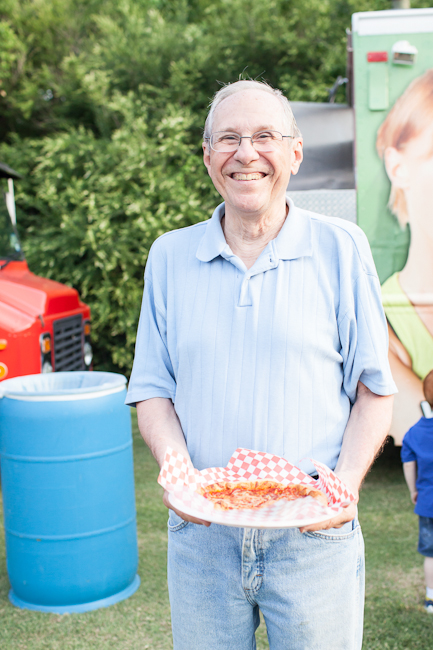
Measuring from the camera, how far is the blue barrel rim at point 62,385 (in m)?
3.10

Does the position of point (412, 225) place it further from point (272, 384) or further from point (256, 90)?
point (272, 384)

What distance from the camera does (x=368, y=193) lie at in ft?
13.9

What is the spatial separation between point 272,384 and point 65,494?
2018mm

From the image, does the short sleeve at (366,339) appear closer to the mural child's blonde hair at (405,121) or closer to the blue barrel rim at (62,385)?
the blue barrel rim at (62,385)

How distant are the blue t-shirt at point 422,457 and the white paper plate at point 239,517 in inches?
79.3

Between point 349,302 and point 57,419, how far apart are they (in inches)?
79.5

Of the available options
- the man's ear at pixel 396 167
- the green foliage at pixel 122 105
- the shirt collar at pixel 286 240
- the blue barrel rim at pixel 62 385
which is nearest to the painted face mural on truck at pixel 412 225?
the man's ear at pixel 396 167

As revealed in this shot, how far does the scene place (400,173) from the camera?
13.7ft

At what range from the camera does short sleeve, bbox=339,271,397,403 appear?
57.7 inches

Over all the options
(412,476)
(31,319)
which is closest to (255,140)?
(412,476)

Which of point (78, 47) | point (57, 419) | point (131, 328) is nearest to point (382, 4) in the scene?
point (78, 47)

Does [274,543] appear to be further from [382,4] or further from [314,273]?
[382,4]

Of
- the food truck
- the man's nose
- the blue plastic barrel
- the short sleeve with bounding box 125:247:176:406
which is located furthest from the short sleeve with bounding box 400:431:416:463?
the man's nose

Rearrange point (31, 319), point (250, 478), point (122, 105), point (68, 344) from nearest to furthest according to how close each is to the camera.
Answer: point (250, 478) < point (31, 319) < point (68, 344) < point (122, 105)
